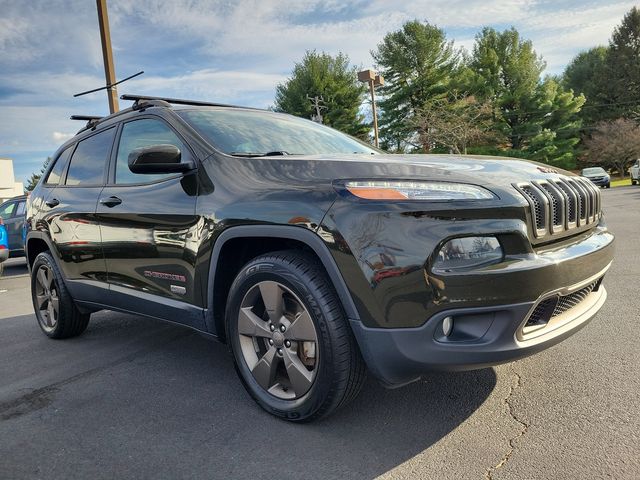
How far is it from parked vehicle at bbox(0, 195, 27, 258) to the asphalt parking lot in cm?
862

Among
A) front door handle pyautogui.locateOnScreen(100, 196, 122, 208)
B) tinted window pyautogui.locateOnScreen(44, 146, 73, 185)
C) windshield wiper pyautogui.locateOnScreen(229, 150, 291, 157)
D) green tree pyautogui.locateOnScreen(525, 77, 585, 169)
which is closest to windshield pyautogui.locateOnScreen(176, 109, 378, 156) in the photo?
windshield wiper pyautogui.locateOnScreen(229, 150, 291, 157)

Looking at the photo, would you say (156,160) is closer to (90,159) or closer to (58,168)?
(90,159)

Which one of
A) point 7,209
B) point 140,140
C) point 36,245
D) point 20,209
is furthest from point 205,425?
point 7,209

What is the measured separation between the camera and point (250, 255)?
2859 mm

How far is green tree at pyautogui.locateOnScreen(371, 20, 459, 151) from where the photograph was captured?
4256 cm

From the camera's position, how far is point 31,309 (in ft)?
19.9

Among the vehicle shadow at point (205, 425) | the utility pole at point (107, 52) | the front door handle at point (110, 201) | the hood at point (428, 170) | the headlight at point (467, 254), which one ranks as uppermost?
the utility pole at point (107, 52)

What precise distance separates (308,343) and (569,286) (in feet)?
3.98

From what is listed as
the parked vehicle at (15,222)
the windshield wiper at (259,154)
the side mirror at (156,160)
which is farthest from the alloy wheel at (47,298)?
the parked vehicle at (15,222)

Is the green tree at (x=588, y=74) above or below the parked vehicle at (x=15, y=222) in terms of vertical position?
above

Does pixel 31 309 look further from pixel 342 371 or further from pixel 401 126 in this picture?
pixel 401 126

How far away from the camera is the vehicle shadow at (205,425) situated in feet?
7.36

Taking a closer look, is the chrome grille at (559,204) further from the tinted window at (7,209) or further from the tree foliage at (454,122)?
the tree foliage at (454,122)

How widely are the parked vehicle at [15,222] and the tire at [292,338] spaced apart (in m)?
10.1
